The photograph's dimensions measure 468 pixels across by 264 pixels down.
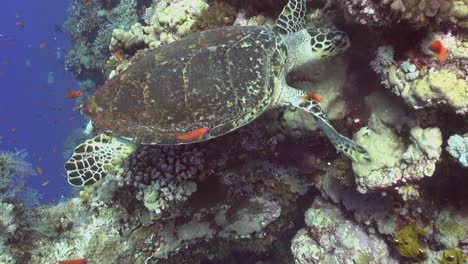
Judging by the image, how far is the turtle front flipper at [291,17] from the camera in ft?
14.0

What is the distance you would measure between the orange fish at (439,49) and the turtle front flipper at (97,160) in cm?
301

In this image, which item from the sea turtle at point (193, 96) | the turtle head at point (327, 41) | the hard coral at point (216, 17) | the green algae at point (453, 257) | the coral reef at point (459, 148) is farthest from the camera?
the hard coral at point (216, 17)

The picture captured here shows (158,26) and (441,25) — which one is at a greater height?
(441,25)

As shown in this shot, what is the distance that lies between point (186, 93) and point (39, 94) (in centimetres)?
6569

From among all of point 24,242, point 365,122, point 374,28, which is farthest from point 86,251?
point 374,28

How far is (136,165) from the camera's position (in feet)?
14.4

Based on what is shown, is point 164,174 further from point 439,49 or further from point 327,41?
point 439,49

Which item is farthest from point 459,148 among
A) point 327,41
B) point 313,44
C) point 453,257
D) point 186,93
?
point 186,93

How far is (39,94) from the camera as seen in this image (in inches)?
2368

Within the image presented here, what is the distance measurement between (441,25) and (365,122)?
1.24 m

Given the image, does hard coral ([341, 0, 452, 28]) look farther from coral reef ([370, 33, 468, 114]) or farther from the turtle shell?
the turtle shell

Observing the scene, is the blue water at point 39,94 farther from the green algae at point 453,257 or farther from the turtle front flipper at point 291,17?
the green algae at point 453,257

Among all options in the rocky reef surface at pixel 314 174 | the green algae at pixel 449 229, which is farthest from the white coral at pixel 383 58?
the green algae at pixel 449 229

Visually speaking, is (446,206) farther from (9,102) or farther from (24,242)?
(9,102)
